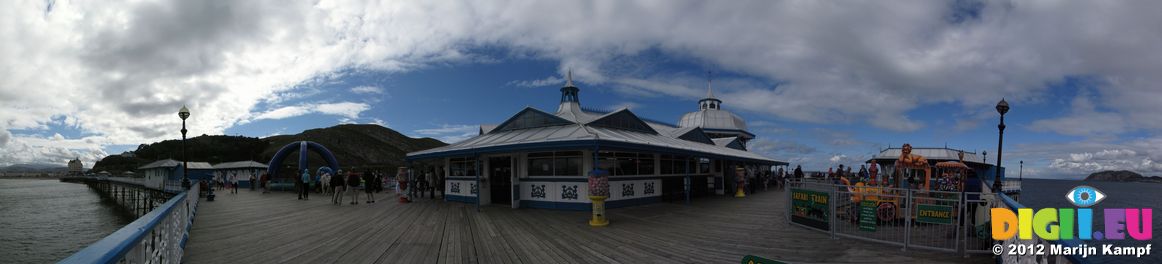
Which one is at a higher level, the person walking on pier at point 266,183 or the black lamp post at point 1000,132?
the black lamp post at point 1000,132

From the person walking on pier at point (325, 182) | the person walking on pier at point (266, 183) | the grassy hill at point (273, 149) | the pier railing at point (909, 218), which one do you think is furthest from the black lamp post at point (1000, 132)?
the grassy hill at point (273, 149)

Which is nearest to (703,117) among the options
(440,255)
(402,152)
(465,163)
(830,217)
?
(465,163)

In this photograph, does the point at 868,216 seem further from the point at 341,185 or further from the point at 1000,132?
the point at 341,185

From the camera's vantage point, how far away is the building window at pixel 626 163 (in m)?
15.0

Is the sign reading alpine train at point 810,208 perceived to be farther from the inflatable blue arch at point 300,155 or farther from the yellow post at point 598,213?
the inflatable blue arch at point 300,155

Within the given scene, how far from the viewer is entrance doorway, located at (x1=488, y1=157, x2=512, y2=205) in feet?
53.9

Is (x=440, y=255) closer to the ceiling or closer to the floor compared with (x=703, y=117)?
closer to the floor

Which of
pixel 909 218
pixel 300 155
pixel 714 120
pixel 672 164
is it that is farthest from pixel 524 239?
pixel 714 120

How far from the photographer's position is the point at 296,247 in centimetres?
842

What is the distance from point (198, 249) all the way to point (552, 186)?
8.57 m

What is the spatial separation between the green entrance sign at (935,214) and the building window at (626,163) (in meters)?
8.26

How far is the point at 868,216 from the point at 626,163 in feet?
26.6

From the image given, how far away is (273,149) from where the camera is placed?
99125 millimetres

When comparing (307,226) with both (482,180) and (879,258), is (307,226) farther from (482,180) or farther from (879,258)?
(879,258)
